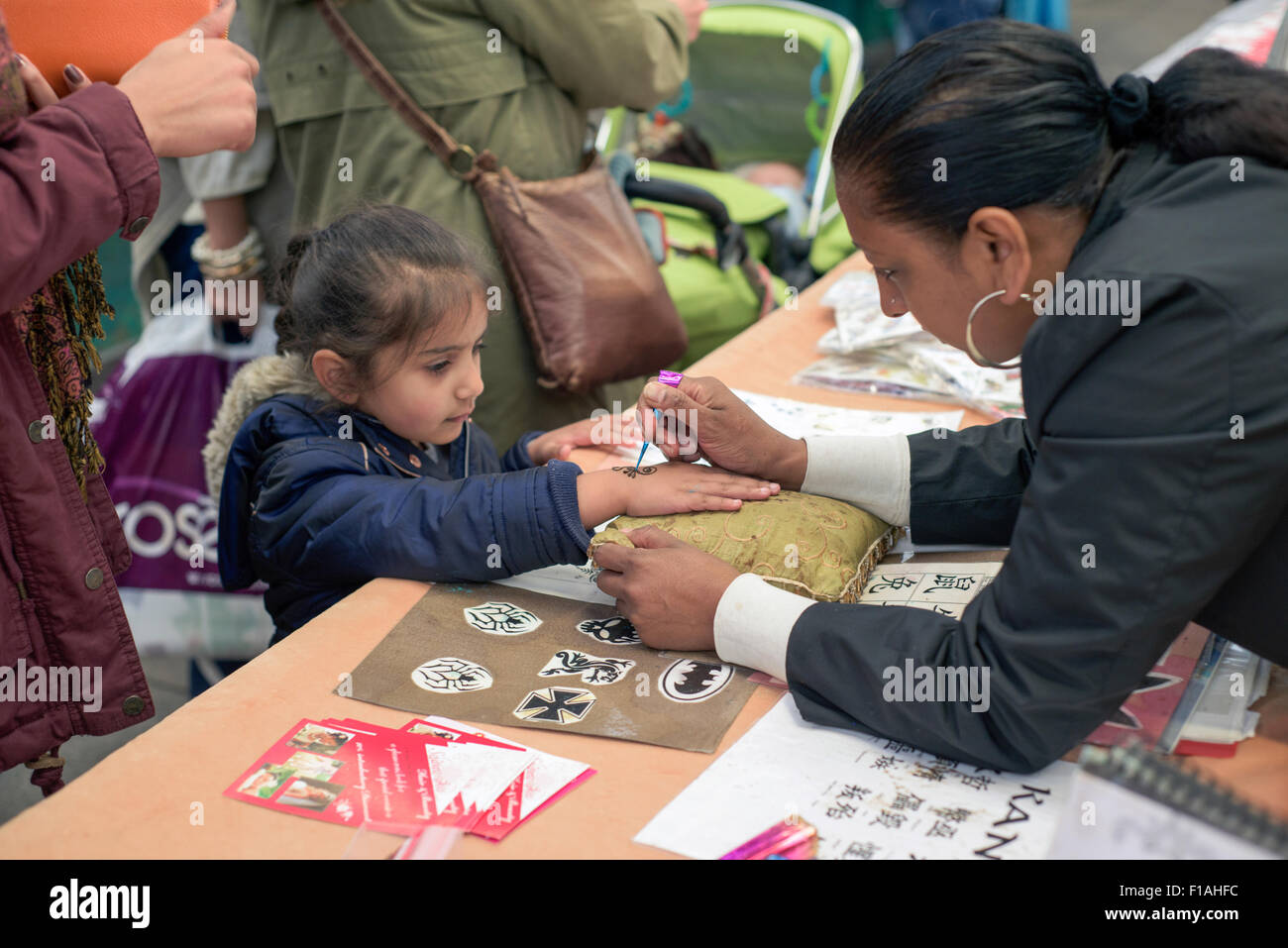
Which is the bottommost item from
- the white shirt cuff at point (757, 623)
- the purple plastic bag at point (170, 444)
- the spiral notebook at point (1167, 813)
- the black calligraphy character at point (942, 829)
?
the purple plastic bag at point (170, 444)

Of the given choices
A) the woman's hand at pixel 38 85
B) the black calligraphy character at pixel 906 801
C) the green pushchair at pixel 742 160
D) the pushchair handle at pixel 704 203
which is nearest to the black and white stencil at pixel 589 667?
the black calligraphy character at pixel 906 801

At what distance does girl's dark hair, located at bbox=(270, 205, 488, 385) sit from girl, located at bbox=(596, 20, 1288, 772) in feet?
2.27

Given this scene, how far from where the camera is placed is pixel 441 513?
155 cm

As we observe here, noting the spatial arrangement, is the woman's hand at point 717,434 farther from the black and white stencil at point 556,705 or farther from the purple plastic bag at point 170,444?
the purple plastic bag at point 170,444

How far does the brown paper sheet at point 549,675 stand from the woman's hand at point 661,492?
142mm

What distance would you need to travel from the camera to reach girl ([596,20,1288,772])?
1035mm

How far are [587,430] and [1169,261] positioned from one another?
1120 mm

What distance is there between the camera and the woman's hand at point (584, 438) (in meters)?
1.97

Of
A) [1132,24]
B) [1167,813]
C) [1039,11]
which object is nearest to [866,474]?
[1167,813]

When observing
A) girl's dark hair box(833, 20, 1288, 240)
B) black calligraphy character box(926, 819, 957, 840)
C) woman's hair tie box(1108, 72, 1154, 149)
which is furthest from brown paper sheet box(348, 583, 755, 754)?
woman's hair tie box(1108, 72, 1154, 149)

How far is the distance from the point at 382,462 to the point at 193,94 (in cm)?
60

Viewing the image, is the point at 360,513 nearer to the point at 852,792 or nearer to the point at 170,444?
the point at 852,792

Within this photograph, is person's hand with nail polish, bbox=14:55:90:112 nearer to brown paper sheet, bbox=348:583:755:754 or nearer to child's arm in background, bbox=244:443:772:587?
child's arm in background, bbox=244:443:772:587

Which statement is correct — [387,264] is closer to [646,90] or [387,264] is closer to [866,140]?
[866,140]
